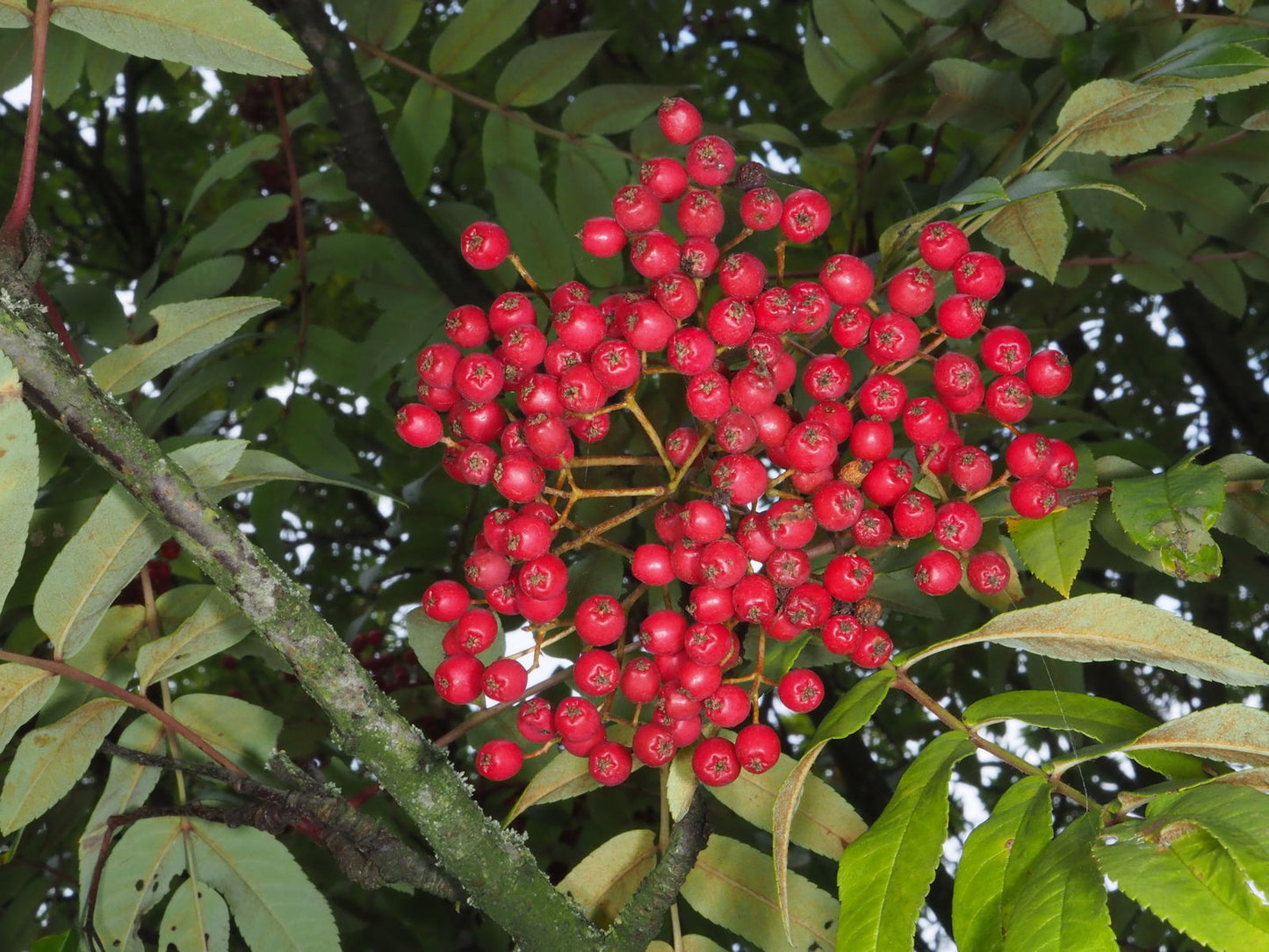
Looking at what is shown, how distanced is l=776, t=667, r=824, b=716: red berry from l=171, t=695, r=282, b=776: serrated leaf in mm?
793

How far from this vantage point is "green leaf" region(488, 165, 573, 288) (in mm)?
2398

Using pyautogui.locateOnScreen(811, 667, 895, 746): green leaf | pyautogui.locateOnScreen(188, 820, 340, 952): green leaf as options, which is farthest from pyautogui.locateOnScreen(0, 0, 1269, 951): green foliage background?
pyautogui.locateOnScreen(188, 820, 340, 952): green leaf

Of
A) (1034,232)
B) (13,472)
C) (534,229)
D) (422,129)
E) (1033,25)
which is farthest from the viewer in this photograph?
(422,129)

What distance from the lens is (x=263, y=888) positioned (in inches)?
64.1

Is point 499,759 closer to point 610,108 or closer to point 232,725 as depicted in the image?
point 232,725

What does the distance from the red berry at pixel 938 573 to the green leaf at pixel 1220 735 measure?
0.34 metres

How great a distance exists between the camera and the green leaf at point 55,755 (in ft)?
5.10

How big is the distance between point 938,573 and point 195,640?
3.46 feet

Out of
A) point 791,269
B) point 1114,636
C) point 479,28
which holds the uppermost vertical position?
point 479,28

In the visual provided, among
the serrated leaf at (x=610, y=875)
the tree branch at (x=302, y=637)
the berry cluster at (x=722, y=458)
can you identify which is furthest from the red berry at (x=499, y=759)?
the tree branch at (x=302, y=637)

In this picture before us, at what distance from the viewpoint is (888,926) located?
1152 mm

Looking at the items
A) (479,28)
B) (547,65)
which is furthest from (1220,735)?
(479,28)

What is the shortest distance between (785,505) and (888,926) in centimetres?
50

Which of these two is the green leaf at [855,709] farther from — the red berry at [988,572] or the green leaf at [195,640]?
the green leaf at [195,640]
